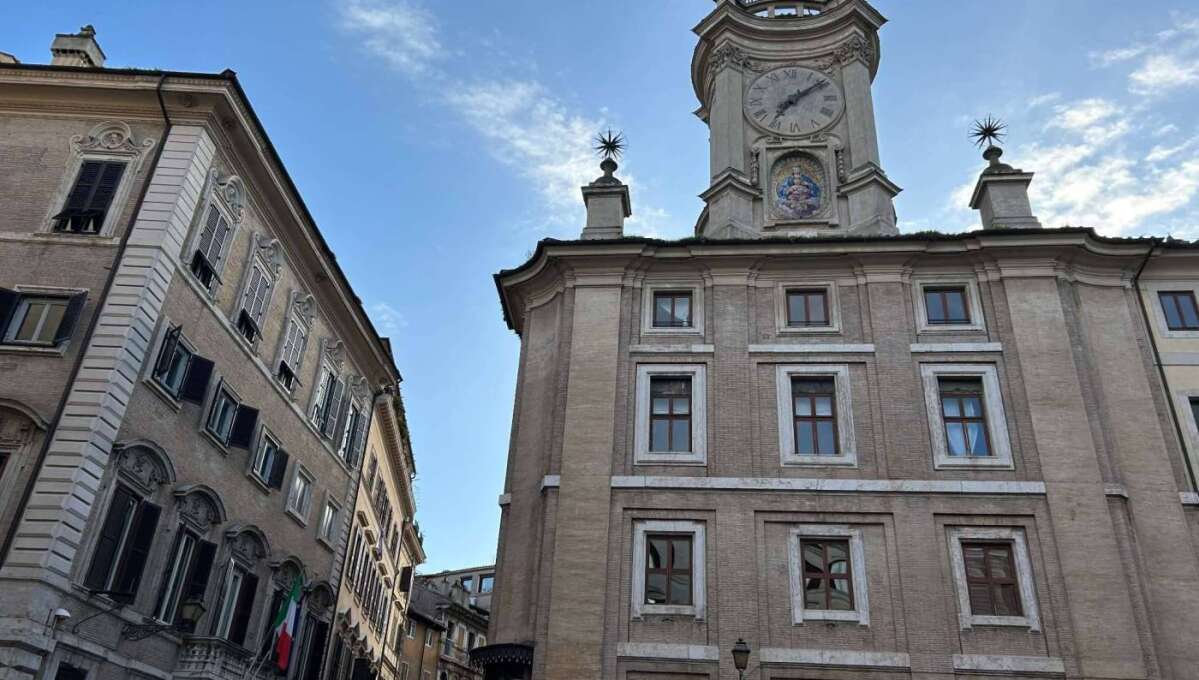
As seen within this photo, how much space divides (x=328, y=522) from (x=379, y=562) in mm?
10871

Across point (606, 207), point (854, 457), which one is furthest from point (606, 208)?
point (854, 457)

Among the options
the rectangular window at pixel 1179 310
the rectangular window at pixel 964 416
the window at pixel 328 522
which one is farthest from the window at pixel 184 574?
the rectangular window at pixel 1179 310

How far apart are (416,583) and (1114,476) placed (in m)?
59.8

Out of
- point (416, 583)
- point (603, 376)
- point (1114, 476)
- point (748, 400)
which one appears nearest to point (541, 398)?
point (603, 376)

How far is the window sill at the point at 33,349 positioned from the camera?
19.2m

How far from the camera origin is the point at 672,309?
2652cm

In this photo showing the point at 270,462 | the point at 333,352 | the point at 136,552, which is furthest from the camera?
the point at 333,352

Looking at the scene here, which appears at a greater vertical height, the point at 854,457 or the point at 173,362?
the point at 173,362

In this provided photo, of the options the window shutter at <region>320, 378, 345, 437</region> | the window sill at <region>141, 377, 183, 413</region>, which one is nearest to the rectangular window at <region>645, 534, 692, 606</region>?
the window sill at <region>141, 377, 183, 413</region>

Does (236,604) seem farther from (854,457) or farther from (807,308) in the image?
(807,308)

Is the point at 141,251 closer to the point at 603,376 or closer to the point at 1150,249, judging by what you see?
the point at 603,376

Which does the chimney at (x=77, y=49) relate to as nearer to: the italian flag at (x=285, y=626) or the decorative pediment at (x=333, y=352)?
the decorative pediment at (x=333, y=352)

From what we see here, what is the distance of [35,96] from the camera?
22812mm

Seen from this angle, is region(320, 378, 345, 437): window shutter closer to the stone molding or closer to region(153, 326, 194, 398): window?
region(153, 326, 194, 398): window
